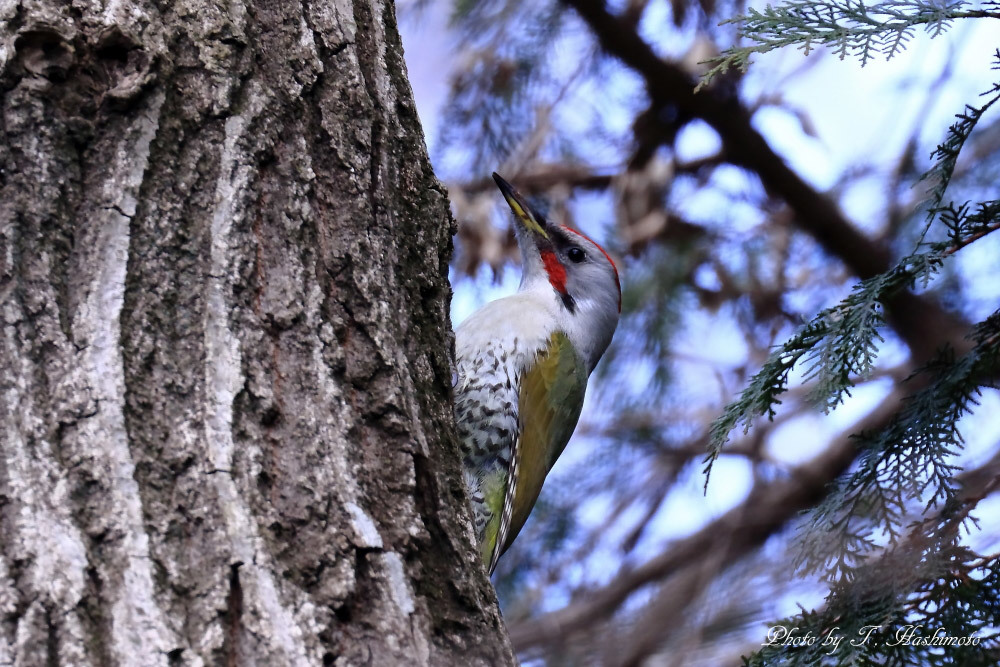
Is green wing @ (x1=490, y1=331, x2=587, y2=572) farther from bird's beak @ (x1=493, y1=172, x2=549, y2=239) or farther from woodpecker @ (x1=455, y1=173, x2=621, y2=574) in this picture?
bird's beak @ (x1=493, y1=172, x2=549, y2=239)

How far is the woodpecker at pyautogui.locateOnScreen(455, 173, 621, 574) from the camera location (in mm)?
3207

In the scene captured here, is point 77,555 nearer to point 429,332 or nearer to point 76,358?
point 76,358

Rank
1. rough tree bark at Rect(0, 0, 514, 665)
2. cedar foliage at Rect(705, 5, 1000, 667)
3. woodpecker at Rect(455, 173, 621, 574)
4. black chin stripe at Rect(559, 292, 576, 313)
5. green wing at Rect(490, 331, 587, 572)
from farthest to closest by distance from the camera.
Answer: black chin stripe at Rect(559, 292, 576, 313)
green wing at Rect(490, 331, 587, 572)
woodpecker at Rect(455, 173, 621, 574)
cedar foliage at Rect(705, 5, 1000, 667)
rough tree bark at Rect(0, 0, 514, 665)

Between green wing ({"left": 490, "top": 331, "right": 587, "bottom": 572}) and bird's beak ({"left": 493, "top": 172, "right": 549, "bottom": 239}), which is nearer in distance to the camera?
green wing ({"left": 490, "top": 331, "right": 587, "bottom": 572})

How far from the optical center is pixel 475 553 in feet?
5.33

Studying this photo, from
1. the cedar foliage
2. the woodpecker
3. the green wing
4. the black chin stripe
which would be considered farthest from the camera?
the black chin stripe

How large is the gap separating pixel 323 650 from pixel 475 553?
38 centimetres

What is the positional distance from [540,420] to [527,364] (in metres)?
0.20

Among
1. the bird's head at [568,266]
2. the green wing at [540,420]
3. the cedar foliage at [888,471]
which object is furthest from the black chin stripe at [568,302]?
the cedar foliage at [888,471]

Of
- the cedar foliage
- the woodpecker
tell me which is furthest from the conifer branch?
the woodpecker

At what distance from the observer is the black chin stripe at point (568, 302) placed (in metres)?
3.87

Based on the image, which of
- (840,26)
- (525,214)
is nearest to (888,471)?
(840,26)

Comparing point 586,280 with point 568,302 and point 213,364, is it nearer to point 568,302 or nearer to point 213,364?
point 568,302

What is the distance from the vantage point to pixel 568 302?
389 centimetres
